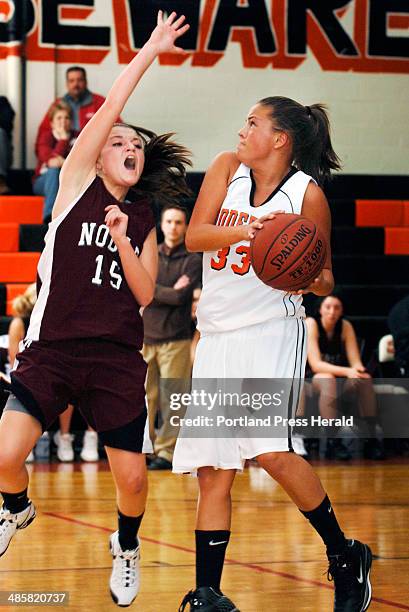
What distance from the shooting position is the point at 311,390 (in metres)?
7.76

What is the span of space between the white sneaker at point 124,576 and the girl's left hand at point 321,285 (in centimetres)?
98

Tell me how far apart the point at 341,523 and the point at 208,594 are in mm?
1959

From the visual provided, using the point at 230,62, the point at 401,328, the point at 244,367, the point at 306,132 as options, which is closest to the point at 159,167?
the point at 306,132

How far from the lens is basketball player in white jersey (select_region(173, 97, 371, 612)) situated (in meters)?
3.49

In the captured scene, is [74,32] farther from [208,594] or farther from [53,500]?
[208,594]

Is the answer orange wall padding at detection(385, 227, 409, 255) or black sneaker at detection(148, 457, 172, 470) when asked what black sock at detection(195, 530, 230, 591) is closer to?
black sneaker at detection(148, 457, 172, 470)

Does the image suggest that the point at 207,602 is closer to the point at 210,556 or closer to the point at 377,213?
the point at 210,556

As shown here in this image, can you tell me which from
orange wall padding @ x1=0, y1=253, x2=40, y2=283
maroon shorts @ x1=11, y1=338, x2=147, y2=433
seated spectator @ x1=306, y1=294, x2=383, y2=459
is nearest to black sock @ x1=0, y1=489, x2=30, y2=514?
maroon shorts @ x1=11, y1=338, x2=147, y2=433

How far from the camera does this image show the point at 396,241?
1005cm

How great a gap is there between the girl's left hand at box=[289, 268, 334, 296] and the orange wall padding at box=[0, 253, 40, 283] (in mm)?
5702

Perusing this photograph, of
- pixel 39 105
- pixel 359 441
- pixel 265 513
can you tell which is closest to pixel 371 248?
pixel 359 441

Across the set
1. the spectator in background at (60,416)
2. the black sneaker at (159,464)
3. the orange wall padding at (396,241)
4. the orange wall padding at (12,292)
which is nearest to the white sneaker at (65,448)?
the spectator in background at (60,416)

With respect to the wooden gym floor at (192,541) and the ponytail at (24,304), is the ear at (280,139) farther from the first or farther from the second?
the ponytail at (24,304)

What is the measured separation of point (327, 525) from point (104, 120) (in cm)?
141
